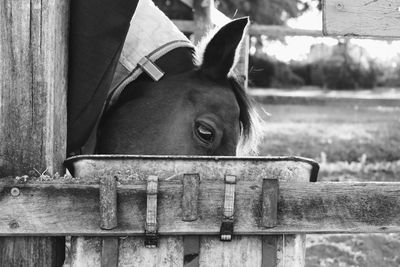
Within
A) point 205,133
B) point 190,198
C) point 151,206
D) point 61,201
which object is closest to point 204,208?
point 190,198

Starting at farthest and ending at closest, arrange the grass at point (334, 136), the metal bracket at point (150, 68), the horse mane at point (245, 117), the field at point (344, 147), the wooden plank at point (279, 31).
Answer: the grass at point (334, 136) < the wooden plank at point (279, 31) < the field at point (344, 147) < the horse mane at point (245, 117) < the metal bracket at point (150, 68)

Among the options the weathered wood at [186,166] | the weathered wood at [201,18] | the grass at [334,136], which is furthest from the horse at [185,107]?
the grass at [334,136]

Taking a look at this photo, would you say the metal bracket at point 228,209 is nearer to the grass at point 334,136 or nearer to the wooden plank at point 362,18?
the wooden plank at point 362,18

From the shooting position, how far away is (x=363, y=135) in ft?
31.5

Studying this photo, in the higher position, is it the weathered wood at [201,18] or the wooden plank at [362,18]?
the weathered wood at [201,18]

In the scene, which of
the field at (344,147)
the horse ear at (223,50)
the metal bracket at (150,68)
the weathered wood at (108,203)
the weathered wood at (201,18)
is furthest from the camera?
the weathered wood at (201,18)

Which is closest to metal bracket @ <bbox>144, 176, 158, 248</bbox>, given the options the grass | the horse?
the horse

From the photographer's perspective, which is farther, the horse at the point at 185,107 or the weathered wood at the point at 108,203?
the horse at the point at 185,107

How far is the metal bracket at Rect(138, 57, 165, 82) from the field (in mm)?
1779

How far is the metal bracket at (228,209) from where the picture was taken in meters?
1.70

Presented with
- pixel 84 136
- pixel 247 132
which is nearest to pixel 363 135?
pixel 247 132

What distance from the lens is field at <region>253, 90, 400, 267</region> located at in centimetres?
435

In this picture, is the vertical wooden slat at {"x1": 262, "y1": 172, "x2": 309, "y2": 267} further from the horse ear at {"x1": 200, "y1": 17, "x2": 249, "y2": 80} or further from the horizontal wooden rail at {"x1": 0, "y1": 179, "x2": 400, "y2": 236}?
the horse ear at {"x1": 200, "y1": 17, "x2": 249, "y2": 80}

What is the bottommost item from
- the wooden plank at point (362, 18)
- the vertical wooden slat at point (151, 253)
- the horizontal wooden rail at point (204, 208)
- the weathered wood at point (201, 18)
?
Result: the vertical wooden slat at point (151, 253)
